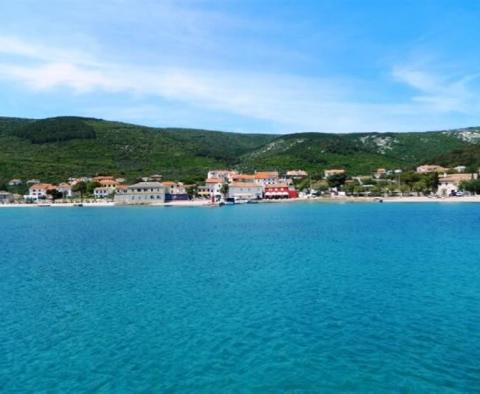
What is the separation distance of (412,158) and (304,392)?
19168cm

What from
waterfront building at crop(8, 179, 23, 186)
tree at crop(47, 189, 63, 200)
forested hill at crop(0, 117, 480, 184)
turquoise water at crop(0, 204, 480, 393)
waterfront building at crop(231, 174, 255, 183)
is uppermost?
forested hill at crop(0, 117, 480, 184)

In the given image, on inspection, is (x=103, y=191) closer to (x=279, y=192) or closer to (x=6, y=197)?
(x=6, y=197)

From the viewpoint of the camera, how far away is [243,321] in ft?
48.7

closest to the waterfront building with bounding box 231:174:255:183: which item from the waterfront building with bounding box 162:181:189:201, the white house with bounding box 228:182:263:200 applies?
the white house with bounding box 228:182:263:200

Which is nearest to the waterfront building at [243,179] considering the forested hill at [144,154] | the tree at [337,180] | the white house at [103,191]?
the forested hill at [144,154]

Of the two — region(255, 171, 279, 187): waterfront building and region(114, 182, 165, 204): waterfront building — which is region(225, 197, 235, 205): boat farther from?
region(114, 182, 165, 204): waterfront building

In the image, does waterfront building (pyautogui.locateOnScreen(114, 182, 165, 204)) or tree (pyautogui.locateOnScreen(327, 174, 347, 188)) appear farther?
tree (pyautogui.locateOnScreen(327, 174, 347, 188))

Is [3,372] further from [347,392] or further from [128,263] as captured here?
[128,263]

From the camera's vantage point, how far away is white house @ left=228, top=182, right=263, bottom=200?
118 meters

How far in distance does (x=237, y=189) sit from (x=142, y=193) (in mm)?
22567

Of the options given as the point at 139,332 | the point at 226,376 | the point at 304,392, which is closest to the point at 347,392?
the point at 304,392

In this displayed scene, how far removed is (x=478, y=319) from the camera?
47.5 feet

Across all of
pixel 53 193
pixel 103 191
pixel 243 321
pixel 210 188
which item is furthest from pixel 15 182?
pixel 243 321

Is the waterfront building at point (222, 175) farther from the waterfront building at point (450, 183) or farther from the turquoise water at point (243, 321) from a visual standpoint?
the turquoise water at point (243, 321)
